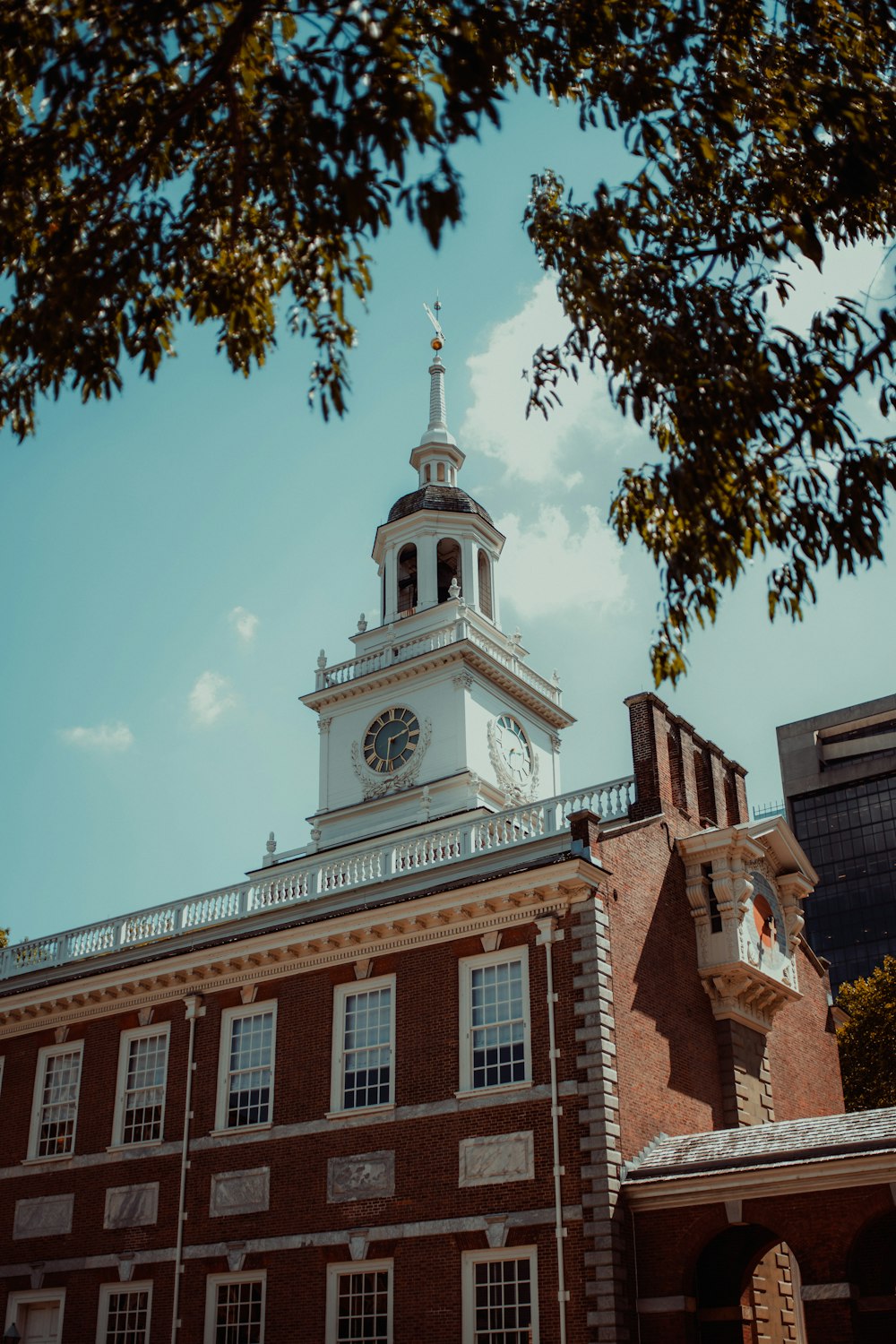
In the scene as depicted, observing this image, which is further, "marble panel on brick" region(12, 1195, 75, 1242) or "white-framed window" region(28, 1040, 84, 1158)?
"white-framed window" region(28, 1040, 84, 1158)

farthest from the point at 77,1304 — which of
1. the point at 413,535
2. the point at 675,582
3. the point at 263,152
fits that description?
the point at 413,535

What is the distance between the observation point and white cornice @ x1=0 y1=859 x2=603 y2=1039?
2266 cm

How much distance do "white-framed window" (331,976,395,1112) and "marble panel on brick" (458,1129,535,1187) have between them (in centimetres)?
194

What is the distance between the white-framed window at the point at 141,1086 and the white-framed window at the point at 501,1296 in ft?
24.3

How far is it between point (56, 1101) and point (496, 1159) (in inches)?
423

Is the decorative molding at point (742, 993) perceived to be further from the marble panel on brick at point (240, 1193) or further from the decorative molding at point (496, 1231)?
the marble panel on brick at point (240, 1193)

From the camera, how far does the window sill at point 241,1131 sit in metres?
24.3

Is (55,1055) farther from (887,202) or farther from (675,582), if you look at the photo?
(887,202)

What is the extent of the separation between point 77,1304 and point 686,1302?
11.7m

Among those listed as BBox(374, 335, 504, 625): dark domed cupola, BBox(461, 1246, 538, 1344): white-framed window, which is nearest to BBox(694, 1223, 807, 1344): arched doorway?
BBox(461, 1246, 538, 1344): white-framed window

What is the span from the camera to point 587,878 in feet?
73.0

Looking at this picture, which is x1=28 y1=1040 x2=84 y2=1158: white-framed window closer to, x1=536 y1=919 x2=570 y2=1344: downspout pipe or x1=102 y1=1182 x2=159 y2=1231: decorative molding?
x1=102 y1=1182 x2=159 y2=1231: decorative molding

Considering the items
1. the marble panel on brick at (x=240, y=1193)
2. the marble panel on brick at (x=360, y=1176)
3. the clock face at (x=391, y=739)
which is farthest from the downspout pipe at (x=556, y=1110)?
the clock face at (x=391, y=739)

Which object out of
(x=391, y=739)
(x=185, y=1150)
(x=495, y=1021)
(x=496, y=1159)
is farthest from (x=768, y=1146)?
(x=391, y=739)
